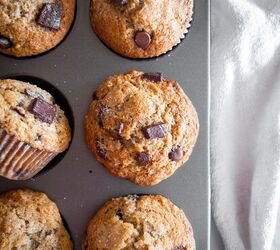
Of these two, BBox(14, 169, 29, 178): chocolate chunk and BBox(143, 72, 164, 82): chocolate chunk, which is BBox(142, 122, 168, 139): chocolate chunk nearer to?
BBox(143, 72, 164, 82): chocolate chunk

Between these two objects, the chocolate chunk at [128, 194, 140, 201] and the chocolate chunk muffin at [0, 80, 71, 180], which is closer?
the chocolate chunk muffin at [0, 80, 71, 180]

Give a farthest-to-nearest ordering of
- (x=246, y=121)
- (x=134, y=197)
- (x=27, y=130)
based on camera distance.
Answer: (x=246, y=121) → (x=134, y=197) → (x=27, y=130)

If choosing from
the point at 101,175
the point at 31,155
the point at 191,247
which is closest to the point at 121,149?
the point at 101,175

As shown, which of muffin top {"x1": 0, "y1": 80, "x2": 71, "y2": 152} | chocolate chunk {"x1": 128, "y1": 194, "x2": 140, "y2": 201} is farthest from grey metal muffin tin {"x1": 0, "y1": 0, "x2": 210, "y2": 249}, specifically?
muffin top {"x1": 0, "y1": 80, "x2": 71, "y2": 152}

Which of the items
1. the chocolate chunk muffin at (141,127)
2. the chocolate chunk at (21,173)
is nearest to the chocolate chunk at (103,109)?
the chocolate chunk muffin at (141,127)

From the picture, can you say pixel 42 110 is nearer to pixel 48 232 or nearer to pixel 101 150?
pixel 101 150

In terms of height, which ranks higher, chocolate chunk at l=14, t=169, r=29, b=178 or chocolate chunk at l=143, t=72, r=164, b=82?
chocolate chunk at l=143, t=72, r=164, b=82

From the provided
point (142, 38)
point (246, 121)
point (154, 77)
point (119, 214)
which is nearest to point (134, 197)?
point (119, 214)
